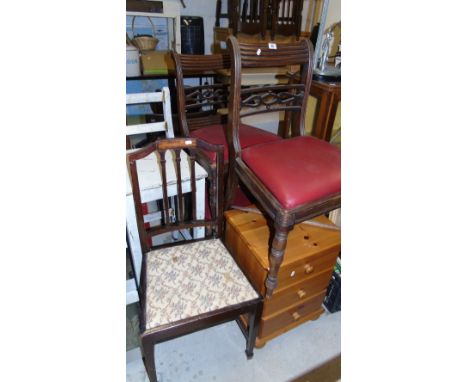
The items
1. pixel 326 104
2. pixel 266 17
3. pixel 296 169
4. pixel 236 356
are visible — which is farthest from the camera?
pixel 266 17

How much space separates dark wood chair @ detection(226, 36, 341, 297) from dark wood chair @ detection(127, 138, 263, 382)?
124 mm

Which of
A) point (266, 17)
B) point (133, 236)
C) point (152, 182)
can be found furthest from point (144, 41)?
point (133, 236)

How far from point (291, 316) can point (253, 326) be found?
260mm

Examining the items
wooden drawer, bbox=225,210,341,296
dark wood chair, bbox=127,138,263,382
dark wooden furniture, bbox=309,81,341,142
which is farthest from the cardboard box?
wooden drawer, bbox=225,210,341,296

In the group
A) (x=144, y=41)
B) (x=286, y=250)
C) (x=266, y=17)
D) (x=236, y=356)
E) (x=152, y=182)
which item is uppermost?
(x=266, y=17)

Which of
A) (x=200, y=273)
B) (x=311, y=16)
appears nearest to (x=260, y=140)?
(x=200, y=273)

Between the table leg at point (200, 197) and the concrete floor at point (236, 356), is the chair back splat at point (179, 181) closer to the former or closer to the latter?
the table leg at point (200, 197)

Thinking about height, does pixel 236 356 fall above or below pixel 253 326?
below

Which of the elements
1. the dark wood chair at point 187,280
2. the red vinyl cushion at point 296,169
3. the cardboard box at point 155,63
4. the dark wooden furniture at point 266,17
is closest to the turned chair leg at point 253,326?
the dark wood chair at point 187,280

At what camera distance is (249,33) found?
8.54 ft

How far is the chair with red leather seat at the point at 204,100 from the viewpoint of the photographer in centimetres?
148

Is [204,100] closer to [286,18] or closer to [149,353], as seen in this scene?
[149,353]

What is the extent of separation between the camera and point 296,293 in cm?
130
